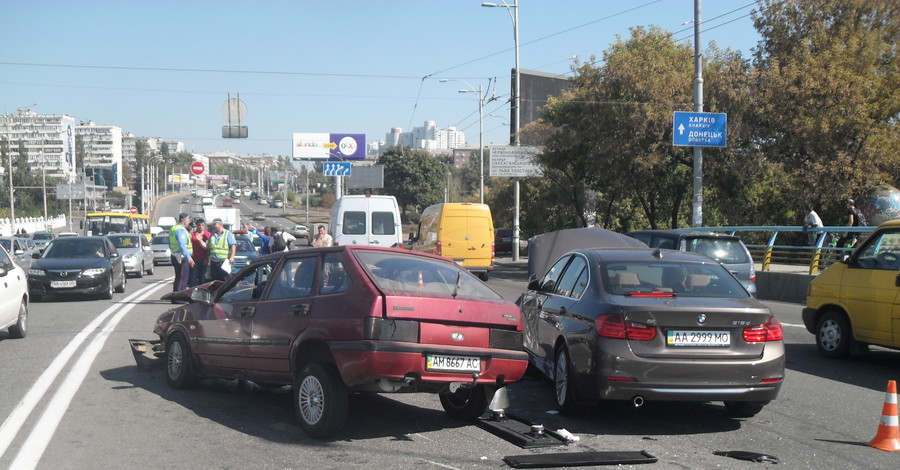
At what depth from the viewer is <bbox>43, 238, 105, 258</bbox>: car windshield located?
19906 millimetres

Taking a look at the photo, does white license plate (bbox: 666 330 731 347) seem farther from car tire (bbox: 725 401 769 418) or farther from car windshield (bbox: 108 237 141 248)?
car windshield (bbox: 108 237 141 248)

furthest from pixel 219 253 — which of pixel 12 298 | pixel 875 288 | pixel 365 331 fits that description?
pixel 875 288

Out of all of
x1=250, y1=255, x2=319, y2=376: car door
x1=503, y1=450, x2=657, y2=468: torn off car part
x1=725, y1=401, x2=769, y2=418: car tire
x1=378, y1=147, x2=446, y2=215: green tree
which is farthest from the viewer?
x1=378, y1=147, x2=446, y2=215: green tree

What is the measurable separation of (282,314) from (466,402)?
1.72m

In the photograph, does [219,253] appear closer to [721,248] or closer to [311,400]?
[721,248]

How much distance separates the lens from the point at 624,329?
278 inches

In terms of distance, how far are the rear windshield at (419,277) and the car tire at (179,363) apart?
2650 mm

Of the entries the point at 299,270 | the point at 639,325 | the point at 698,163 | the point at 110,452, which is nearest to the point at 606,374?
the point at 639,325

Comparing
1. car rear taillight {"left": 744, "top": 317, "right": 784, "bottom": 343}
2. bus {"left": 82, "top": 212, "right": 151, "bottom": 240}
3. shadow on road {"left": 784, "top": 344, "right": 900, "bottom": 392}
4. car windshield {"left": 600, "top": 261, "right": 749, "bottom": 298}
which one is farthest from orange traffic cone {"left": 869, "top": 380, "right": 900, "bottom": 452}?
bus {"left": 82, "top": 212, "right": 151, "bottom": 240}

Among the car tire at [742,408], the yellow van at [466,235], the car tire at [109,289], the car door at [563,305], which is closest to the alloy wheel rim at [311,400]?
the car door at [563,305]

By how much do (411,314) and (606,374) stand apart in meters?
1.72

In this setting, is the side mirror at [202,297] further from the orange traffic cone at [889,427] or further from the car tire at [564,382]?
the orange traffic cone at [889,427]

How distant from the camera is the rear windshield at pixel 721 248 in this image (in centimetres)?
1458

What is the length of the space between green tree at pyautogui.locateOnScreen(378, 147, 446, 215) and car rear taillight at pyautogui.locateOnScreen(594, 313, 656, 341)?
85425 millimetres
